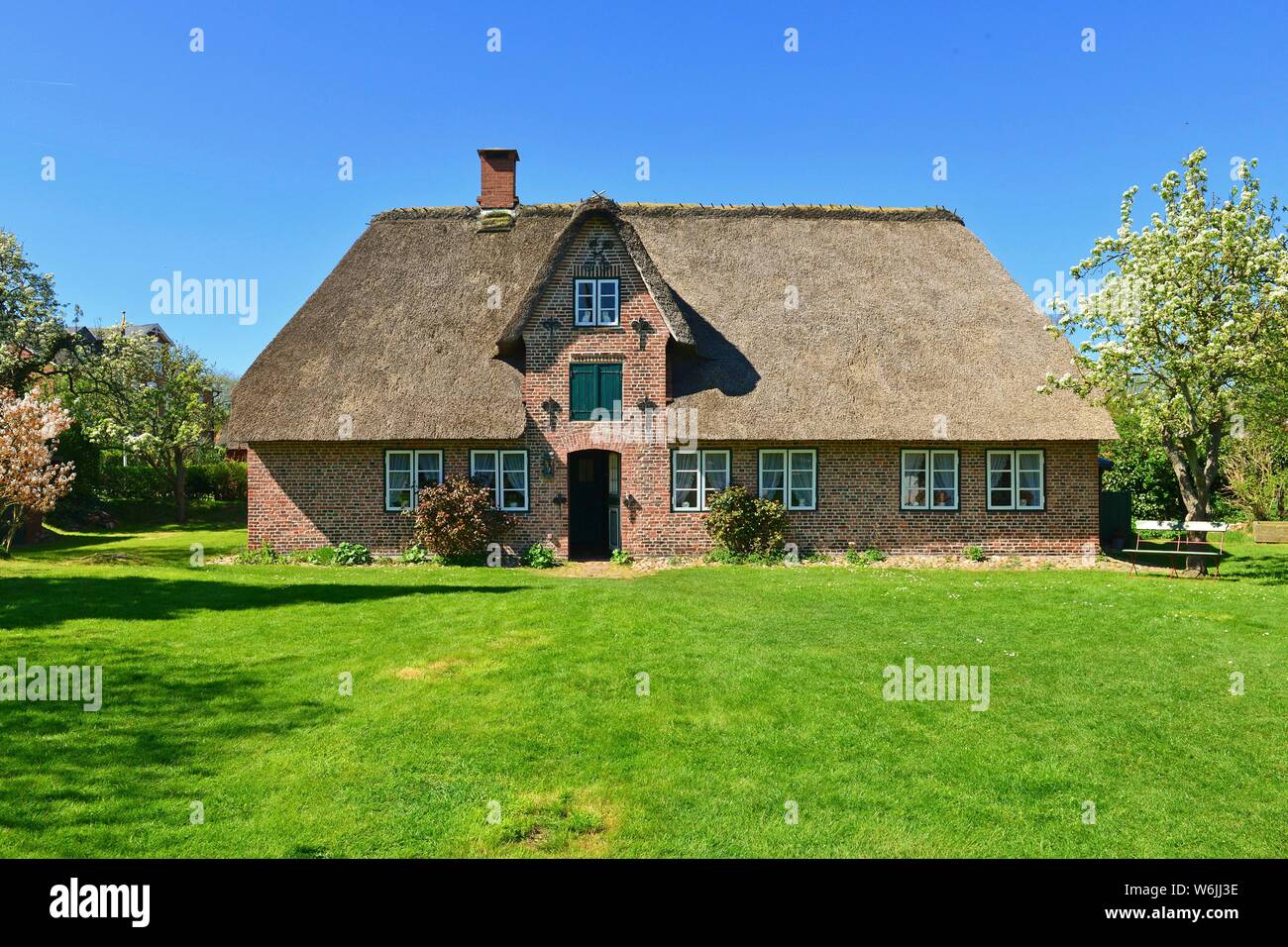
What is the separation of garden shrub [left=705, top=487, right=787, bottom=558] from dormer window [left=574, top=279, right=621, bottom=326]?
16.8 ft

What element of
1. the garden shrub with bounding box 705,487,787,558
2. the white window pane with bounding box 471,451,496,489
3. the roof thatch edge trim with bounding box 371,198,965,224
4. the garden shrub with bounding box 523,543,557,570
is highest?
the roof thatch edge trim with bounding box 371,198,965,224

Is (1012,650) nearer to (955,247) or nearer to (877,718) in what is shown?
(877,718)

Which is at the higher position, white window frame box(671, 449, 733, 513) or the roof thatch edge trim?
the roof thatch edge trim

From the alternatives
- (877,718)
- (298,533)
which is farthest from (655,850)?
(298,533)

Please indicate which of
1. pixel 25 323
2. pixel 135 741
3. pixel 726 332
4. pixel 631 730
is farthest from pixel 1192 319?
pixel 25 323

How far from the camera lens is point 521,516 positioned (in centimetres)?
1848

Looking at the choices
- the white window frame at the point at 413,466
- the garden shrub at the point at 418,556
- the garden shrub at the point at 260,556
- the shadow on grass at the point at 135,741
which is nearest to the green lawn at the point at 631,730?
the shadow on grass at the point at 135,741

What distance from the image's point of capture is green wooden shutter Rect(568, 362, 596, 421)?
60.8 feet

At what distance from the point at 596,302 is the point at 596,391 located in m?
2.18

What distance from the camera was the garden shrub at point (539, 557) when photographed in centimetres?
1797

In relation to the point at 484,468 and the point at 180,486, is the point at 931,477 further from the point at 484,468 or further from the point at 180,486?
the point at 180,486

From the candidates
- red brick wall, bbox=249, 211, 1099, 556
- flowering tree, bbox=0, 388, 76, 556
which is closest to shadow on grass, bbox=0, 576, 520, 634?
flowering tree, bbox=0, 388, 76, 556

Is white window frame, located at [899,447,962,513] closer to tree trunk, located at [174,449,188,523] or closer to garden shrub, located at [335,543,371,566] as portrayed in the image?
garden shrub, located at [335,543,371,566]
